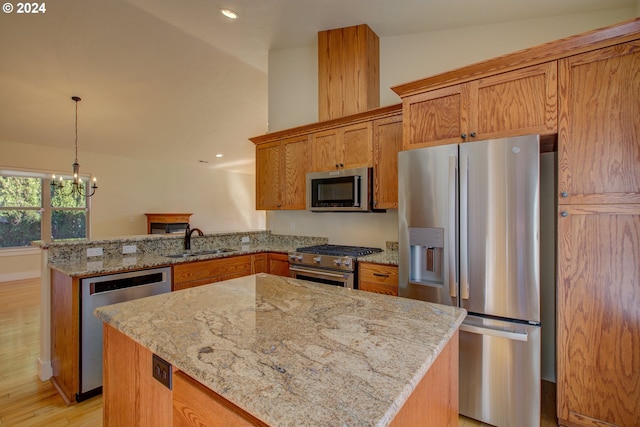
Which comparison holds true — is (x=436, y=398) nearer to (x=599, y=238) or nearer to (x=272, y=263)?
(x=599, y=238)

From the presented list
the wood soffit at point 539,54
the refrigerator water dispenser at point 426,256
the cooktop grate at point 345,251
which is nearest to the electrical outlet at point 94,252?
the cooktop grate at point 345,251

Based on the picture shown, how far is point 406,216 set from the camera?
220cm

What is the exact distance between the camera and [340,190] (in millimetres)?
3129

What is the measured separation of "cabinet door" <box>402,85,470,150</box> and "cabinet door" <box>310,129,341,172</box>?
3.37ft

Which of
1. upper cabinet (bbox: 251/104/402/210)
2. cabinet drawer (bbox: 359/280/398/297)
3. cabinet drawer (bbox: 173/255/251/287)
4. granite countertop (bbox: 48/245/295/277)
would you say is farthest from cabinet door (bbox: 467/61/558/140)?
granite countertop (bbox: 48/245/295/277)

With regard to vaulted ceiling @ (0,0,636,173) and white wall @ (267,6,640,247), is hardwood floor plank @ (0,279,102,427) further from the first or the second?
vaulted ceiling @ (0,0,636,173)

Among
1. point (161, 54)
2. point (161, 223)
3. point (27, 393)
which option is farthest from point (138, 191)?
point (27, 393)

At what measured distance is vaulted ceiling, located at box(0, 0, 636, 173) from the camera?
2809mm

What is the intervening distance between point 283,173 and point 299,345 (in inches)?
117

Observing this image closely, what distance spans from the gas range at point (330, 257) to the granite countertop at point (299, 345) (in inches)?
49.2

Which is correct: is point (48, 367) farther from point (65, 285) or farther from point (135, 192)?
point (135, 192)

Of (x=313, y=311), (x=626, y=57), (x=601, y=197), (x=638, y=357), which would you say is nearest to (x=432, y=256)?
(x=601, y=197)

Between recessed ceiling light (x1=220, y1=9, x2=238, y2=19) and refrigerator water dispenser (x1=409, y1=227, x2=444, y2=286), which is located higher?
recessed ceiling light (x1=220, y1=9, x2=238, y2=19)

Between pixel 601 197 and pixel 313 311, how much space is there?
169 centimetres
